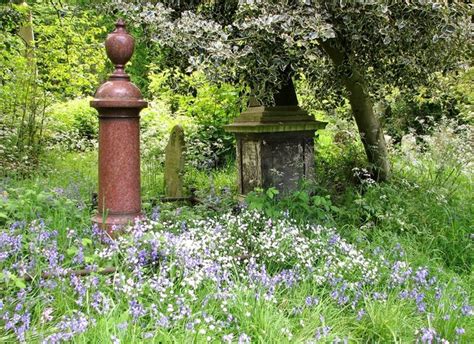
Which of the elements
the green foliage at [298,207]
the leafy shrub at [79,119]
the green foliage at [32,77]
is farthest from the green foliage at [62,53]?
the green foliage at [298,207]

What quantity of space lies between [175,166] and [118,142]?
289 cm

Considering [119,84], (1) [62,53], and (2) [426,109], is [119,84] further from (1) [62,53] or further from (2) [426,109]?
(2) [426,109]

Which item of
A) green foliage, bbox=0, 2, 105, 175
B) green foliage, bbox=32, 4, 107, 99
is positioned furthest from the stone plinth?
green foliage, bbox=32, 4, 107, 99

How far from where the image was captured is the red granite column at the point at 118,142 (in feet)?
10.3

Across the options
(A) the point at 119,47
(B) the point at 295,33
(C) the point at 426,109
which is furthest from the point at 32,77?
(C) the point at 426,109

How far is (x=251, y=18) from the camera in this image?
135 inches

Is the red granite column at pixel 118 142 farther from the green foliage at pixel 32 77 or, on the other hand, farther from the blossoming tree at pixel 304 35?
the green foliage at pixel 32 77

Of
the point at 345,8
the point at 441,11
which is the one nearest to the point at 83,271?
the point at 345,8

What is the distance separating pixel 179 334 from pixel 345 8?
9.19ft

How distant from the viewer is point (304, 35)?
A: 11.0ft

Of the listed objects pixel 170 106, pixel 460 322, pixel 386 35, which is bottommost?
pixel 460 322

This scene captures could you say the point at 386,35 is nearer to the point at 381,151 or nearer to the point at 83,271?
Answer: the point at 381,151

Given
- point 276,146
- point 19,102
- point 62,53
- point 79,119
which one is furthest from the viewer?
point 79,119

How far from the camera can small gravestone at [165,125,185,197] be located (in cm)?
600
